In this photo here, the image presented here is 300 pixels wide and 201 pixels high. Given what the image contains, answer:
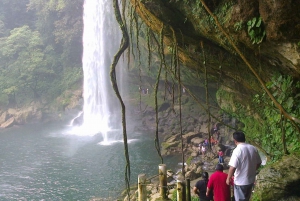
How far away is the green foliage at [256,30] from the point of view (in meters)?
4.42

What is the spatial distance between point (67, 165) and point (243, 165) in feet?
44.8

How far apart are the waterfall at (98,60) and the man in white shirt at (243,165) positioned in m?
23.2

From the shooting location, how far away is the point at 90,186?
12883mm

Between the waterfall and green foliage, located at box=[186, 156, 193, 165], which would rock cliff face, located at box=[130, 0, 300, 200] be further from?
the waterfall

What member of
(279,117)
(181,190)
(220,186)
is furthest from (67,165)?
(220,186)

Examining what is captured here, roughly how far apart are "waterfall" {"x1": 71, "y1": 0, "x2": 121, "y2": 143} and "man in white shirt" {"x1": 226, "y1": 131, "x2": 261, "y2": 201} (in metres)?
23.2

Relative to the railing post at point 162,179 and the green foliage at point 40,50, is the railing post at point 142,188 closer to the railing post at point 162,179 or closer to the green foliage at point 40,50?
the railing post at point 162,179

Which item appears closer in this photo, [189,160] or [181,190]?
[181,190]

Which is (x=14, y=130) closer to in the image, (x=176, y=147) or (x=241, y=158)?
(x=176, y=147)

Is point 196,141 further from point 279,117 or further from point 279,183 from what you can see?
point 279,183

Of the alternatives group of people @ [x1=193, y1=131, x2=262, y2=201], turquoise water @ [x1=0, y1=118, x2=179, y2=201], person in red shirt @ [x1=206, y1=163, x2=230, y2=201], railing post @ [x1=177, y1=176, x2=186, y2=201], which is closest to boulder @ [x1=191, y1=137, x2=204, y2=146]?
turquoise water @ [x1=0, y1=118, x2=179, y2=201]

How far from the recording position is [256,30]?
4527mm

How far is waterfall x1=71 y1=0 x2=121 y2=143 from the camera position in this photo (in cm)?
2702

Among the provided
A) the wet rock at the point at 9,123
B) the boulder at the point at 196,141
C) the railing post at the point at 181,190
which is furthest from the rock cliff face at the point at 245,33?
the wet rock at the point at 9,123
